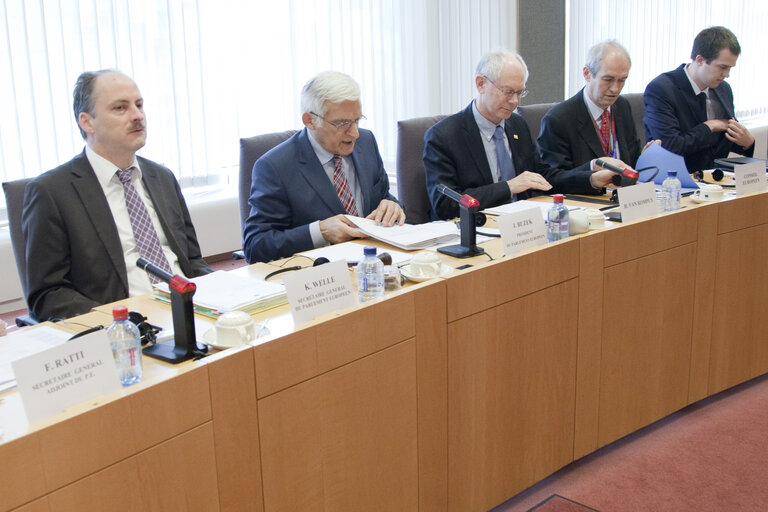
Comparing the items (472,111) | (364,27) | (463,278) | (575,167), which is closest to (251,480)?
(463,278)

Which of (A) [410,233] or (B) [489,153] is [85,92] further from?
(B) [489,153]

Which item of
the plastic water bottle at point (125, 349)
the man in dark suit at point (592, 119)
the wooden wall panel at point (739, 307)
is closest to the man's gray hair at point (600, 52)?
the man in dark suit at point (592, 119)

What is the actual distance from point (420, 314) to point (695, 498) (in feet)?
3.22

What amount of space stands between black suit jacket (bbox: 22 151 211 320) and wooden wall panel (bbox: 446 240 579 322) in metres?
1.01

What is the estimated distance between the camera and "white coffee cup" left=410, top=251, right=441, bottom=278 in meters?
1.82

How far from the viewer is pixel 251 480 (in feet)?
4.41

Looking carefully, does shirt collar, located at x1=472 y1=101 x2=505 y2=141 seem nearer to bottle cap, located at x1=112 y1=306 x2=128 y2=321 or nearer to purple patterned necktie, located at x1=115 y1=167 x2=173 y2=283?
purple patterned necktie, located at x1=115 y1=167 x2=173 y2=283

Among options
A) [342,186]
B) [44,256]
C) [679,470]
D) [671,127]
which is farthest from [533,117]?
[44,256]

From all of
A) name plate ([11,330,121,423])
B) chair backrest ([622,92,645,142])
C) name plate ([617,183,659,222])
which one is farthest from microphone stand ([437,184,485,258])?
chair backrest ([622,92,645,142])

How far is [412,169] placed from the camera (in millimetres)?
3092

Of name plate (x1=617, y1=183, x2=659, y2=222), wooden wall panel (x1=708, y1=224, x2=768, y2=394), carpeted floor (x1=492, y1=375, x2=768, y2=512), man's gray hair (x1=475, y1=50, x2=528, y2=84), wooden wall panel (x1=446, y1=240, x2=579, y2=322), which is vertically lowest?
carpeted floor (x1=492, y1=375, x2=768, y2=512)

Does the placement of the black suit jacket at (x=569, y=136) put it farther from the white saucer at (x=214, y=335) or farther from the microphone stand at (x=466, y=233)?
the white saucer at (x=214, y=335)

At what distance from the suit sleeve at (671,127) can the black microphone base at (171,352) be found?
2.82 m

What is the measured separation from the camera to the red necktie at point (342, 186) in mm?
2617
